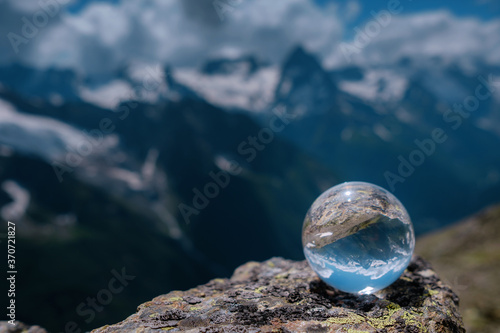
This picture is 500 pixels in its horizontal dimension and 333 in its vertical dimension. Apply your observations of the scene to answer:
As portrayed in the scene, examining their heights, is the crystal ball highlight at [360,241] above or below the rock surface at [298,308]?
above

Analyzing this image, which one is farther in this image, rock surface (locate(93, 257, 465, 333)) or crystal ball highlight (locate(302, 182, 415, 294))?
crystal ball highlight (locate(302, 182, 415, 294))

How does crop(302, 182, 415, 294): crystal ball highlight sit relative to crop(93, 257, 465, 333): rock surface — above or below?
above

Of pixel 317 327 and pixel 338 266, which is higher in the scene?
pixel 338 266

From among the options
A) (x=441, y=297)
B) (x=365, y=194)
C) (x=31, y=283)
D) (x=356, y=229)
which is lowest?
(x=441, y=297)

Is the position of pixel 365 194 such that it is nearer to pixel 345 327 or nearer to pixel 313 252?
pixel 313 252

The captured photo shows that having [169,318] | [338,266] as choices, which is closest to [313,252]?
[338,266]
